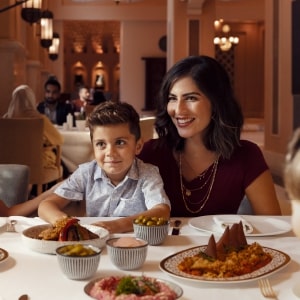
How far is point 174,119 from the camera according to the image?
2.16 metres

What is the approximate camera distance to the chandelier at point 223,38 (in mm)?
18772

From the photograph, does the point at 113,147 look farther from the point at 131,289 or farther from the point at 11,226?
the point at 131,289

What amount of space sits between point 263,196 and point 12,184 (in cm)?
107

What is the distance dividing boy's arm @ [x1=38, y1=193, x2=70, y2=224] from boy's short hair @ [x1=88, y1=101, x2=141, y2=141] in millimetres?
256

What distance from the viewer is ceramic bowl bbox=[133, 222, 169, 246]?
152cm

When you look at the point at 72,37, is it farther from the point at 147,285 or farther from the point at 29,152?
the point at 147,285

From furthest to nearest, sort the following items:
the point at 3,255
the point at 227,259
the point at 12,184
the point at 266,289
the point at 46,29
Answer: the point at 46,29
the point at 12,184
the point at 3,255
the point at 227,259
the point at 266,289

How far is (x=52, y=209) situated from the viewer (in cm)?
186

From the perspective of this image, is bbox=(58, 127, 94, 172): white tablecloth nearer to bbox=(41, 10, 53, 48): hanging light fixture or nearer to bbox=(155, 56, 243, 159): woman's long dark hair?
bbox=(41, 10, 53, 48): hanging light fixture

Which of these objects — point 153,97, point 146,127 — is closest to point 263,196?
point 146,127

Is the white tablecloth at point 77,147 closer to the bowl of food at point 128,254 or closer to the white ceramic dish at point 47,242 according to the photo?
the white ceramic dish at point 47,242

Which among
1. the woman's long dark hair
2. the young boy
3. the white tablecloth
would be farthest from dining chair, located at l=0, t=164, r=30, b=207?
the white tablecloth

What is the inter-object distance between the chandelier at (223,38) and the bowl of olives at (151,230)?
57.1ft

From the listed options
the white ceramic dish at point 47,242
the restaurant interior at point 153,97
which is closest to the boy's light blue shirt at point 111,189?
the restaurant interior at point 153,97
